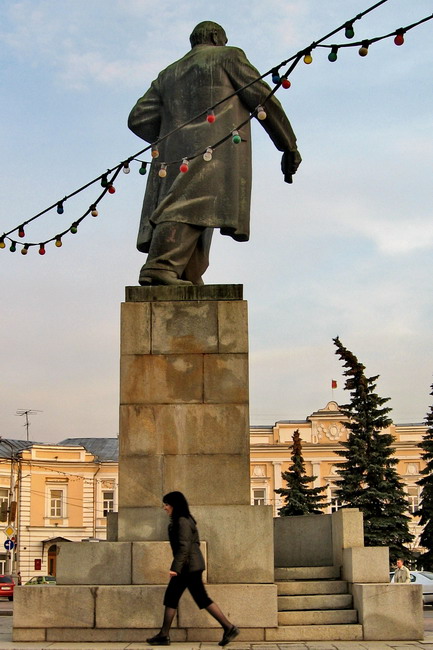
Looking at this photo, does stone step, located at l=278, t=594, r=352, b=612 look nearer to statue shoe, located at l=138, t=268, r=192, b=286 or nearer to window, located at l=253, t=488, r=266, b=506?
statue shoe, located at l=138, t=268, r=192, b=286

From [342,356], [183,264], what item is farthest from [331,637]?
[342,356]

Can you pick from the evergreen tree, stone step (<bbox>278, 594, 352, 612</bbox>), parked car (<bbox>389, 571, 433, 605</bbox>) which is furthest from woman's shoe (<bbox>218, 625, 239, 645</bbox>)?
the evergreen tree

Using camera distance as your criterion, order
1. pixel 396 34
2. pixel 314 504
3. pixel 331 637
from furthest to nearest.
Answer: pixel 314 504 → pixel 331 637 → pixel 396 34

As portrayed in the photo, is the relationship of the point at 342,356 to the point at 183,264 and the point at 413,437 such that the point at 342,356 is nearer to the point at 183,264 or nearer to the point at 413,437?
the point at 183,264

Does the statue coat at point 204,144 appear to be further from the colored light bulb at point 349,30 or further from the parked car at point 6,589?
the parked car at point 6,589

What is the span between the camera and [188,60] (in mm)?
11133

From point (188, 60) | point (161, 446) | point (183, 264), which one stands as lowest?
point (161, 446)

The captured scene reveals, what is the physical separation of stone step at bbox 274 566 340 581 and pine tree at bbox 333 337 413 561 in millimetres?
23652

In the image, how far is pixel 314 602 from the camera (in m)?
9.59

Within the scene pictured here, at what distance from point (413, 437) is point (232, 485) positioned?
5382 cm

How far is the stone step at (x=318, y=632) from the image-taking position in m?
9.09

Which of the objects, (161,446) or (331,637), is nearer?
(331,637)

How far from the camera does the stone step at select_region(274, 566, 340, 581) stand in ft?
33.6

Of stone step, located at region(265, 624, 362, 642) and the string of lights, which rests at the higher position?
the string of lights
